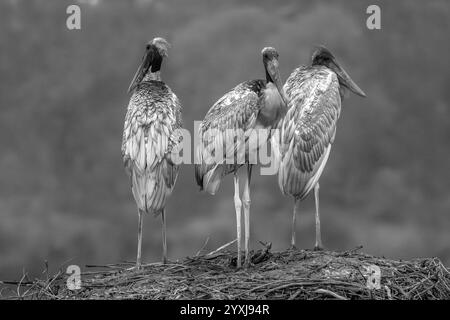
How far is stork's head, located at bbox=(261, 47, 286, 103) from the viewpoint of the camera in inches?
450

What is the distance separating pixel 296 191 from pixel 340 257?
46.2 inches

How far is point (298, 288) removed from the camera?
10.5 meters

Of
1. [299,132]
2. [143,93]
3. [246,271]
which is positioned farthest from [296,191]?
[143,93]

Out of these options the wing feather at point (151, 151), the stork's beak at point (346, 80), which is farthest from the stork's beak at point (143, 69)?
the stork's beak at point (346, 80)

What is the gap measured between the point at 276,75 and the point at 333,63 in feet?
9.03

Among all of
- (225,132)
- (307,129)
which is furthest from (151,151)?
(307,129)

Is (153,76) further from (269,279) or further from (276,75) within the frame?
(269,279)

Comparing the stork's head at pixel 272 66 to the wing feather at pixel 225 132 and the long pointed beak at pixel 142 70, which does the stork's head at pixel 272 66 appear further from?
the long pointed beak at pixel 142 70

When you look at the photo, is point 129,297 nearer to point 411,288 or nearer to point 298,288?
point 298,288

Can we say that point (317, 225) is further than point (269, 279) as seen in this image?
Yes

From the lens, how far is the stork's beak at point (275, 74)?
448 inches

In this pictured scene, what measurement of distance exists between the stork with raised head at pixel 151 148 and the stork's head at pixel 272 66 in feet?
4.56

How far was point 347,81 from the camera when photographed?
547 inches

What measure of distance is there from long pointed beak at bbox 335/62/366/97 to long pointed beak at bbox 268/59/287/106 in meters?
2.62
